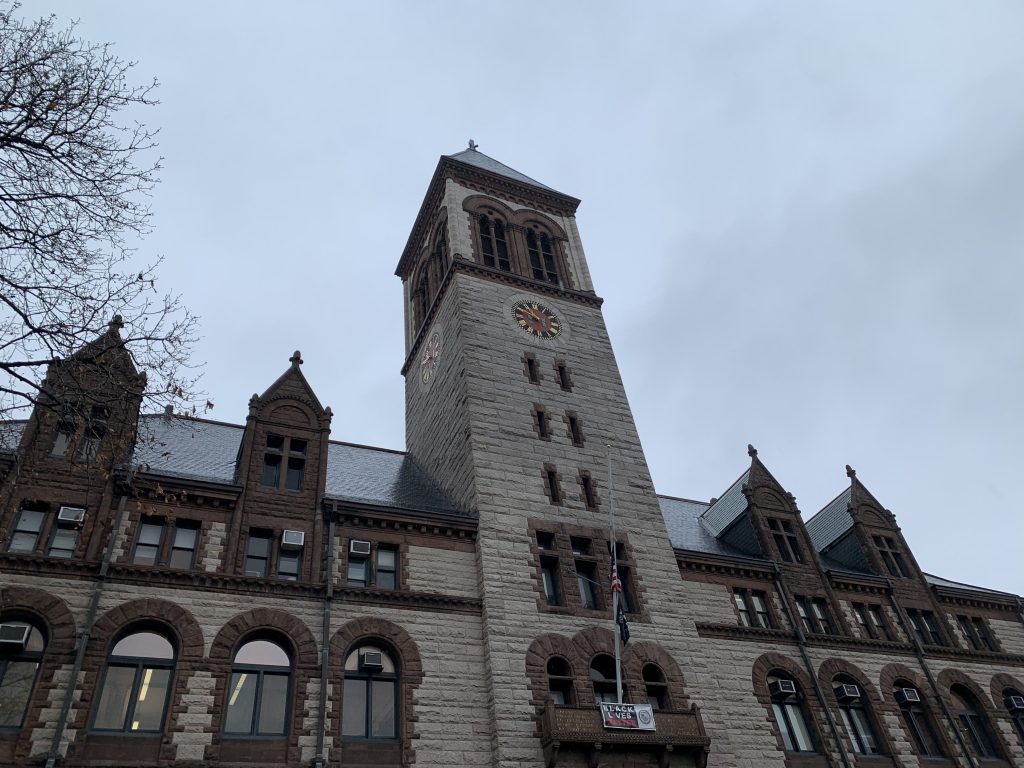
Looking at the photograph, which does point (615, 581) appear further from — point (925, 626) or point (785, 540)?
point (925, 626)

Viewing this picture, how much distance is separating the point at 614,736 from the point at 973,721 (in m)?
18.9

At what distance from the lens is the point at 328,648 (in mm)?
21891

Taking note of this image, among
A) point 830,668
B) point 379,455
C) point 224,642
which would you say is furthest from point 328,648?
point 830,668

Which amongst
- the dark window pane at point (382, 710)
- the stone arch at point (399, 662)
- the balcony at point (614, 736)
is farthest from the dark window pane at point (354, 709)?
the balcony at point (614, 736)

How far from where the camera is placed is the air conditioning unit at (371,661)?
22047 mm

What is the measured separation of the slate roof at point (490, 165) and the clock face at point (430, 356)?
455 inches

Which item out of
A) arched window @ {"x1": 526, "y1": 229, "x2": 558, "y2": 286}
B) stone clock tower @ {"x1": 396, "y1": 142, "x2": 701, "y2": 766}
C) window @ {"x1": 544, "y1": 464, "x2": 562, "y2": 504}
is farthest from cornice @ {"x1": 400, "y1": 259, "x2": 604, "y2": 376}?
window @ {"x1": 544, "y1": 464, "x2": 562, "y2": 504}

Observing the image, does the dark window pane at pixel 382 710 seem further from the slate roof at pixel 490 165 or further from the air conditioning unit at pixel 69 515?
the slate roof at pixel 490 165

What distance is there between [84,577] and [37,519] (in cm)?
234

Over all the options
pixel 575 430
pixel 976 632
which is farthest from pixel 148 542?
pixel 976 632

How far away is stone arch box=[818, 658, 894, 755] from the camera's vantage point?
2861 centimetres

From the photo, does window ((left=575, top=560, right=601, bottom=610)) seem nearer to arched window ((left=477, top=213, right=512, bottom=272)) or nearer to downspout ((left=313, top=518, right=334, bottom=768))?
downspout ((left=313, top=518, right=334, bottom=768))

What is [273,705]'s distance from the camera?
20828 millimetres

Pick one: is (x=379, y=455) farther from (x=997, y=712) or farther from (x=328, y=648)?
(x=997, y=712)
